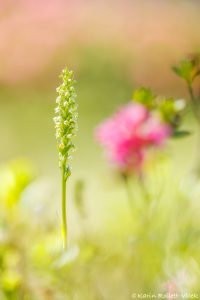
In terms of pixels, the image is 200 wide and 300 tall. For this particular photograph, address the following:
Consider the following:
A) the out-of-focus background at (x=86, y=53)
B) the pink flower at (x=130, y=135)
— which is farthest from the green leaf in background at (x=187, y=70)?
the out-of-focus background at (x=86, y=53)

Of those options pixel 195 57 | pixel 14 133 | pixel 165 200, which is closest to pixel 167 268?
pixel 195 57

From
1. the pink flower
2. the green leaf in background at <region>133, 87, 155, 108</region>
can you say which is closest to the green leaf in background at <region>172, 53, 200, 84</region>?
the green leaf in background at <region>133, 87, 155, 108</region>

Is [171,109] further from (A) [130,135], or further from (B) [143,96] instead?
(A) [130,135]

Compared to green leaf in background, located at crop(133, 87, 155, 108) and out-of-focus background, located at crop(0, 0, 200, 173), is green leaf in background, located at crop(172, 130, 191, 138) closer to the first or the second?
green leaf in background, located at crop(133, 87, 155, 108)

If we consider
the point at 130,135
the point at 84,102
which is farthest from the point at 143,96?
the point at 84,102

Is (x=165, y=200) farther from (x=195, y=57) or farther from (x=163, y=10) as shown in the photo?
(x=163, y=10)

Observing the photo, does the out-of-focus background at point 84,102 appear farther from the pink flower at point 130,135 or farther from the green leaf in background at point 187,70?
the green leaf in background at point 187,70
